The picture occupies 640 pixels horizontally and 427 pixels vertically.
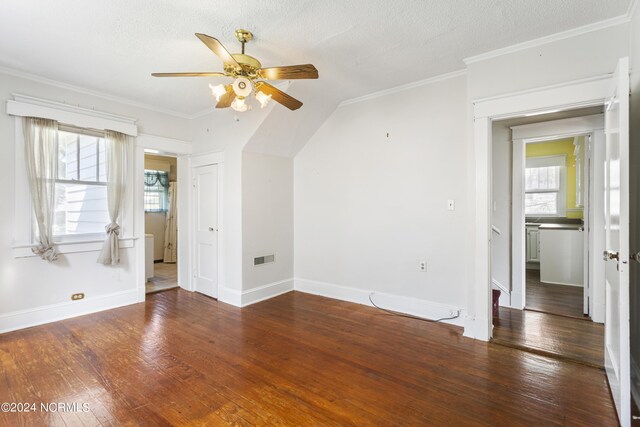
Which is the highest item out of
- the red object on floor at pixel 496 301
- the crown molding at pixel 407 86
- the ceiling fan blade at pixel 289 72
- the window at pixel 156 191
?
the crown molding at pixel 407 86

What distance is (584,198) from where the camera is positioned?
3.61 metres

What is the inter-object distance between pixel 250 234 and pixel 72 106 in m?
2.53

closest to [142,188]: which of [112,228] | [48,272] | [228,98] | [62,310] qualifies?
[112,228]

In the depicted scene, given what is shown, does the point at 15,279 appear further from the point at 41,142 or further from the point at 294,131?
the point at 294,131

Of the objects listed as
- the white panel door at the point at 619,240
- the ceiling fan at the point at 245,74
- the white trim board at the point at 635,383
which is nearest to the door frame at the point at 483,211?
the white panel door at the point at 619,240

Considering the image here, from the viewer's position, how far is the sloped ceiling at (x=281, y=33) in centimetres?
215

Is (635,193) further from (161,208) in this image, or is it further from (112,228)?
(161,208)

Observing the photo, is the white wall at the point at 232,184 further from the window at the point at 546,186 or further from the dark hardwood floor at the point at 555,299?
the window at the point at 546,186

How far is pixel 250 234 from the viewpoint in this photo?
409cm

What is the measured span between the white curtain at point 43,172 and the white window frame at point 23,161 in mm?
59

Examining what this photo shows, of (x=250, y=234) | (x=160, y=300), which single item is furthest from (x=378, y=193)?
(x=160, y=300)

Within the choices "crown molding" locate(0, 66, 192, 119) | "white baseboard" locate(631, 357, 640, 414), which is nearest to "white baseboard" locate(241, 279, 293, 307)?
"crown molding" locate(0, 66, 192, 119)

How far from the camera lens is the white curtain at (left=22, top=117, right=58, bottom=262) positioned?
10.7 ft

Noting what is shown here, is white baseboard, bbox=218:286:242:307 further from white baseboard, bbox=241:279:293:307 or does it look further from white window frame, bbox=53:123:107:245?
white window frame, bbox=53:123:107:245
